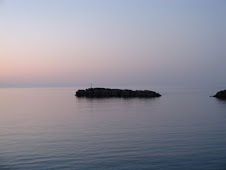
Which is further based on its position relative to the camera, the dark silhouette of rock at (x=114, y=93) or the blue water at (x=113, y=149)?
the dark silhouette of rock at (x=114, y=93)

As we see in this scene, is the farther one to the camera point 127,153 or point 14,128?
point 14,128

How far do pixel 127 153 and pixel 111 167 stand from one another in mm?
3631

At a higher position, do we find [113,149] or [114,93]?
[114,93]

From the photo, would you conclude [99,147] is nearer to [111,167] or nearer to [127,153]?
[127,153]

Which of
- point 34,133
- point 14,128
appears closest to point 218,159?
point 34,133

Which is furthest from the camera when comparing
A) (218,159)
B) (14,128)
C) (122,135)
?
(14,128)

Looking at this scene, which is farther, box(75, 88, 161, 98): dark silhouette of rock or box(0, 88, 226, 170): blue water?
box(75, 88, 161, 98): dark silhouette of rock

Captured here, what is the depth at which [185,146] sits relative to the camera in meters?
21.6

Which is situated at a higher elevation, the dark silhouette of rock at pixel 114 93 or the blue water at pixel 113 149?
the dark silhouette of rock at pixel 114 93

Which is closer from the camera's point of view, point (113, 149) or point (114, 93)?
point (113, 149)

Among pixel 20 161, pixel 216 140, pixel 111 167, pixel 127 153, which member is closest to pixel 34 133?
pixel 20 161

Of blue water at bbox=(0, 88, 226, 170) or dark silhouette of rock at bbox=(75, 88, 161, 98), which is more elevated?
dark silhouette of rock at bbox=(75, 88, 161, 98)

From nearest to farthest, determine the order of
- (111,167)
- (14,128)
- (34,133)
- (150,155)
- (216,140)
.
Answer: (111,167), (150,155), (216,140), (34,133), (14,128)

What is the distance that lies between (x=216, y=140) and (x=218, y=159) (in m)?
7.05
